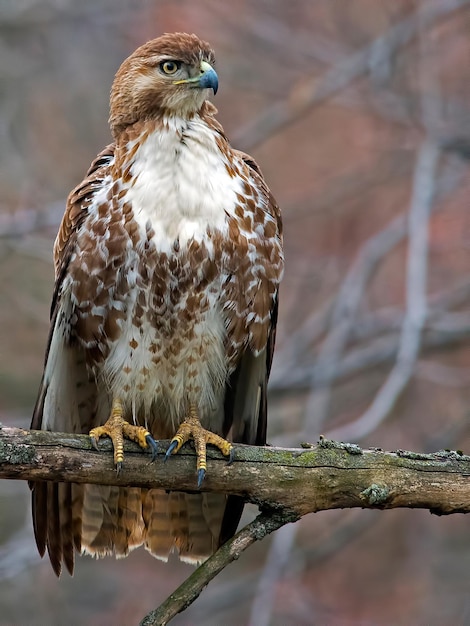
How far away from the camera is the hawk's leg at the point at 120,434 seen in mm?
4195

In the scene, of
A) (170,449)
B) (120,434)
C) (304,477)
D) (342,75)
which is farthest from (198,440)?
(342,75)

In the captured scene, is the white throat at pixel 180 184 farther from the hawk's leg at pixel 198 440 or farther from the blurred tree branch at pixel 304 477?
the blurred tree branch at pixel 304 477

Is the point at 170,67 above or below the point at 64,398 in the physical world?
above

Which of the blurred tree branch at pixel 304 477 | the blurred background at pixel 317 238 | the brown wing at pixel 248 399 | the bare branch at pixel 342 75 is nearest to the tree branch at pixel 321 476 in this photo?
the blurred tree branch at pixel 304 477

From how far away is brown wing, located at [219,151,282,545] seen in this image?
4.86 metres

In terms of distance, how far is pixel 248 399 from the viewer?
4984 millimetres

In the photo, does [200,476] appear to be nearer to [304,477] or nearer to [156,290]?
[304,477]

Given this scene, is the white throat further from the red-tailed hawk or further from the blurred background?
the blurred background

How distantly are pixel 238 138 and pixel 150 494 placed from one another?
2.97 meters

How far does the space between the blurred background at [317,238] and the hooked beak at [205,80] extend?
2.22 metres

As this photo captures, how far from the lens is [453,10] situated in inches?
277

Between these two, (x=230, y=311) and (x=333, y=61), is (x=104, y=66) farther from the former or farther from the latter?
(x=230, y=311)

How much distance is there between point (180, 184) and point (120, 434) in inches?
40.6

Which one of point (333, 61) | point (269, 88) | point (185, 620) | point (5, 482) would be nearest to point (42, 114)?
point (269, 88)
